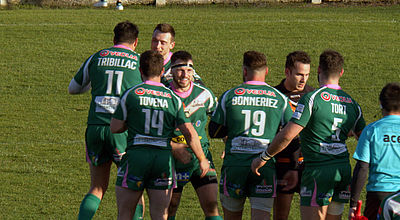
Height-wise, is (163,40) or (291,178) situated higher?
(163,40)

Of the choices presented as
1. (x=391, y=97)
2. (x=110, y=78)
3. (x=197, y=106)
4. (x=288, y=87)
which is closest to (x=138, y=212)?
(x=197, y=106)

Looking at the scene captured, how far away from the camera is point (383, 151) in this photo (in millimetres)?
5270

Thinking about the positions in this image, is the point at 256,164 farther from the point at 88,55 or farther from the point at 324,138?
the point at 88,55

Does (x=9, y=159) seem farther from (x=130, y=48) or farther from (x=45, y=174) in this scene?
(x=130, y=48)

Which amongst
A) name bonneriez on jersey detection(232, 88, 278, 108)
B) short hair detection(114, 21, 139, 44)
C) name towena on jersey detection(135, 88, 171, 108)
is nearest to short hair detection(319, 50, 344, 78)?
name bonneriez on jersey detection(232, 88, 278, 108)

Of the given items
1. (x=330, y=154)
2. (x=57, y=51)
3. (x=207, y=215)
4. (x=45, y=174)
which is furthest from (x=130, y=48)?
(x=57, y=51)

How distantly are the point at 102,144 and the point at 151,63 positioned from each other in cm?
134

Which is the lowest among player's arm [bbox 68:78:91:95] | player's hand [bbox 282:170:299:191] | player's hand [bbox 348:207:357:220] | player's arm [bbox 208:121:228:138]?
player's hand [bbox 282:170:299:191]

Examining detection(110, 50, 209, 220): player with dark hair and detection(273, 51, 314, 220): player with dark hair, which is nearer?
detection(110, 50, 209, 220): player with dark hair

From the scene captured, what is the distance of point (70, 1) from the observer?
2220cm

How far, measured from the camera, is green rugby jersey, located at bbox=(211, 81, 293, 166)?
6.02 meters

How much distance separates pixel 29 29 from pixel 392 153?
1565cm

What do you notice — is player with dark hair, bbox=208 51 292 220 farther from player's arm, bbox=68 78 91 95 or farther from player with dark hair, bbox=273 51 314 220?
player's arm, bbox=68 78 91 95

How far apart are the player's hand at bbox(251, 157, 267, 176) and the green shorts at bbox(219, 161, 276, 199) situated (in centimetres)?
9
